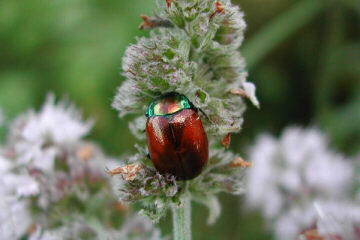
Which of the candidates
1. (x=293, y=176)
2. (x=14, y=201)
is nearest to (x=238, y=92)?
(x=14, y=201)

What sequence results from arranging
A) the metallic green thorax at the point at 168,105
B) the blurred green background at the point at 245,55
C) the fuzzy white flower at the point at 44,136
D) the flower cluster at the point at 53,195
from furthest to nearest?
the blurred green background at the point at 245,55, the fuzzy white flower at the point at 44,136, the flower cluster at the point at 53,195, the metallic green thorax at the point at 168,105

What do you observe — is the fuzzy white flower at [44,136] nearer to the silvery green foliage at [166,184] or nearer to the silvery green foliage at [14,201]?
the silvery green foliage at [14,201]

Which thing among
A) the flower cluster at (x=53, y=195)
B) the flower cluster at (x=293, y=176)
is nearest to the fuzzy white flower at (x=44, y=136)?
the flower cluster at (x=53, y=195)

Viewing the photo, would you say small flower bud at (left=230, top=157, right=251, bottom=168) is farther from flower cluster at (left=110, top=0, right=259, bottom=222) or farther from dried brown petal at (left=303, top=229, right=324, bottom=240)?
dried brown petal at (left=303, top=229, right=324, bottom=240)

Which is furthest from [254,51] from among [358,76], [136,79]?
[136,79]

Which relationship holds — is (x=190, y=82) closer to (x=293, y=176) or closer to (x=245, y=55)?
(x=293, y=176)

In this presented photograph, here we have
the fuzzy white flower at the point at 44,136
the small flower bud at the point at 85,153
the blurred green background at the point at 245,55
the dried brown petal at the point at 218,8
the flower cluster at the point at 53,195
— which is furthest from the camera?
the blurred green background at the point at 245,55

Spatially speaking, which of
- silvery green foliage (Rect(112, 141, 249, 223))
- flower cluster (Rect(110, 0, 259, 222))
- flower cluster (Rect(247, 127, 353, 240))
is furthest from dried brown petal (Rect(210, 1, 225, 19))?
flower cluster (Rect(247, 127, 353, 240))
